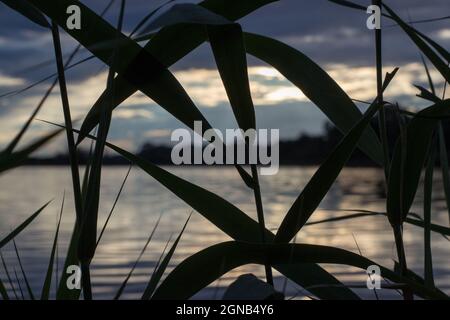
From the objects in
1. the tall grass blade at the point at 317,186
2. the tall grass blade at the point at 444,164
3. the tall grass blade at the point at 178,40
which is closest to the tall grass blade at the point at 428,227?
the tall grass blade at the point at 444,164

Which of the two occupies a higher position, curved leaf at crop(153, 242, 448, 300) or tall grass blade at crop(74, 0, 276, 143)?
tall grass blade at crop(74, 0, 276, 143)

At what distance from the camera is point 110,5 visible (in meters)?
0.69

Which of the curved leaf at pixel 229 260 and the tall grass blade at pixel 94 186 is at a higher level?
the tall grass blade at pixel 94 186

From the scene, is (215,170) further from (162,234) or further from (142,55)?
(142,55)

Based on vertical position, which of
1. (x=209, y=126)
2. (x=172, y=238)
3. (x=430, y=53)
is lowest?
(x=209, y=126)

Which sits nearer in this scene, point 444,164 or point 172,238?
point 444,164

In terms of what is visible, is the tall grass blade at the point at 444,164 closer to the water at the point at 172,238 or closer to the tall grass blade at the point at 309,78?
the tall grass blade at the point at 309,78

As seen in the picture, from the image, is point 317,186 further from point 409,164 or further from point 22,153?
point 22,153

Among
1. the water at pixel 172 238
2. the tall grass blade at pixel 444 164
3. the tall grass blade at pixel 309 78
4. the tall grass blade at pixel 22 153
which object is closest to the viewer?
the tall grass blade at pixel 22 153

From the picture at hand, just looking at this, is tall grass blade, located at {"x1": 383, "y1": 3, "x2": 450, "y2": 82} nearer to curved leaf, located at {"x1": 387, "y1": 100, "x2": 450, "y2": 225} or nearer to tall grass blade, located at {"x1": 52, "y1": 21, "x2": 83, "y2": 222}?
curved leaf, located at {"x1": 387, "y1": 100, "x2": 450, "y2": 225}

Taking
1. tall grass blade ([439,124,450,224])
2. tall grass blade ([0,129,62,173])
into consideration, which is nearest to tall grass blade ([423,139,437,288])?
tall grass blade ([439,124,450,224])

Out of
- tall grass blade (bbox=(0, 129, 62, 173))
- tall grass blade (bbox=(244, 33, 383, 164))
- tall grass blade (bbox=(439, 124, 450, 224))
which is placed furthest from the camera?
tall grass blade (bbox=(439, 124, 450, 224))

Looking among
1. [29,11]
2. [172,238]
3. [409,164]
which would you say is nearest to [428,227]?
[409,164]
